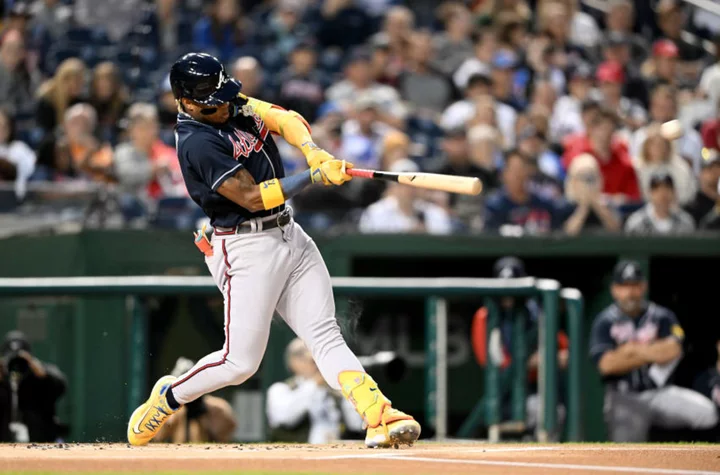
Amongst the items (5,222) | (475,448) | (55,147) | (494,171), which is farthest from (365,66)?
(475,448)

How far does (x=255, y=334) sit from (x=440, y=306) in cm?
307

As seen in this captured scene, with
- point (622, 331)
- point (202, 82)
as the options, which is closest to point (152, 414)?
point (202, 82)

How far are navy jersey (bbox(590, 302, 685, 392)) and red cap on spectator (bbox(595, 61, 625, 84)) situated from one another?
4.03 meters

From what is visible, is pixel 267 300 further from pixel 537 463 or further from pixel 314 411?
pixel 314 411

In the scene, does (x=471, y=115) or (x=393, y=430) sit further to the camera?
(x=471, y=115)

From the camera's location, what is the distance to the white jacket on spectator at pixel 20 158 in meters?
10.1

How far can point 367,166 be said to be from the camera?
33.8 feet

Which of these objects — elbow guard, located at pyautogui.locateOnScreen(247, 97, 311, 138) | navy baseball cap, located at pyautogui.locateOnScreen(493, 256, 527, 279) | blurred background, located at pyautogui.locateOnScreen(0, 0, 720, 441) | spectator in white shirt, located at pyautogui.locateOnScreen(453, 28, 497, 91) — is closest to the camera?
elbow guard, located at pyautogui.locateOnScreen(247, 97, 311, 138)

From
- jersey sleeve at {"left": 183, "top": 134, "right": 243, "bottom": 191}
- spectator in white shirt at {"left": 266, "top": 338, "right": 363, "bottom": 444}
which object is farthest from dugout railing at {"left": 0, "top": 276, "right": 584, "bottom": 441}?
jersey sleeve at {"left": 183, "top": 134, "right": 243, "bottom": 191}

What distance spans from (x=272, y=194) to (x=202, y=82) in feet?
1.85

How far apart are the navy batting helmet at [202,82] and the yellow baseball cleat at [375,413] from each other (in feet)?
4.21

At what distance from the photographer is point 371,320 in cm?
1027

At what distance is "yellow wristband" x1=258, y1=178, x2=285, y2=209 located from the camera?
5.61 m

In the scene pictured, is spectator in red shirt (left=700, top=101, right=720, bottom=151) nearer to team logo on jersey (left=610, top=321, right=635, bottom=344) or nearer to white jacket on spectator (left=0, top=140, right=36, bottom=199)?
team logo on jersey (left=610, top=321, right=635, bottom=344)
